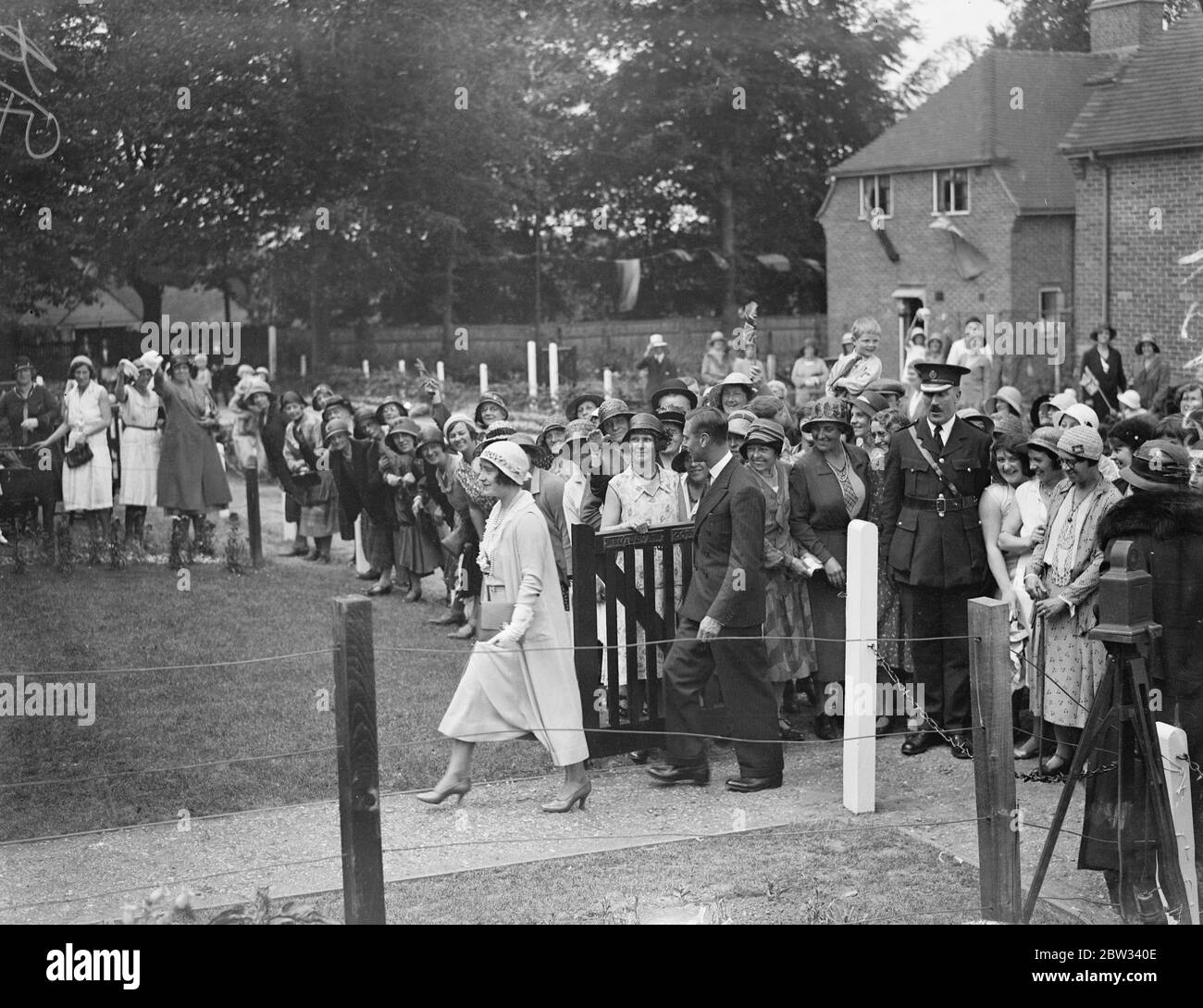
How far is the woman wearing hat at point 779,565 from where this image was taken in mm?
8758

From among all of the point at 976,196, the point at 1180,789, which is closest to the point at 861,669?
the point at 1180,789

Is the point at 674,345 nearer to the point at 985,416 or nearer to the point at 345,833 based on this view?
the point at 985,416

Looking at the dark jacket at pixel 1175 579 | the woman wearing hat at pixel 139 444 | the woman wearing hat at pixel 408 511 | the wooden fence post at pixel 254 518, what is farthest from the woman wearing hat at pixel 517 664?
the woman wearing hat at pixel 139 444

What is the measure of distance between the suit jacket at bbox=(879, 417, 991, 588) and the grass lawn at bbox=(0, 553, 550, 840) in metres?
2.37

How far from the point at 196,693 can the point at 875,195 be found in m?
26.1

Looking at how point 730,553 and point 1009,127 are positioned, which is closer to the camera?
point 730,553

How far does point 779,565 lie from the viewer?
28.8 ft

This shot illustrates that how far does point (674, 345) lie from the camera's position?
39.7 meters

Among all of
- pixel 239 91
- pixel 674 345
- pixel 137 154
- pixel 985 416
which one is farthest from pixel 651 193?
pixel 985 416

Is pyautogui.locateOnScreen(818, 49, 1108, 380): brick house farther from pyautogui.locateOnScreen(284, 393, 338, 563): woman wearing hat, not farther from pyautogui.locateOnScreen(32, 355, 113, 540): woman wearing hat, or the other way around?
pyautogui.locateOnScreen(32, 355, 113, 540): woman wearing hat

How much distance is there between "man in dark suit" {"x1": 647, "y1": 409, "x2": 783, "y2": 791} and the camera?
786 cm

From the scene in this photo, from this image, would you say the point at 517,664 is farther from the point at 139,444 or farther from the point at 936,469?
the point at 139,444
